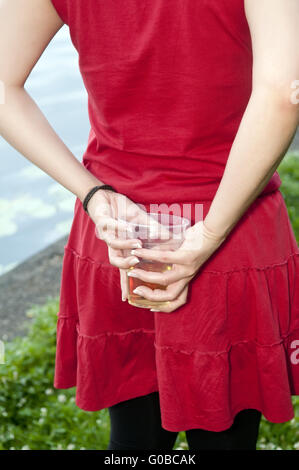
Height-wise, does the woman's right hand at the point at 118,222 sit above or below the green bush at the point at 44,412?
above

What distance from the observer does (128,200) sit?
1453mm

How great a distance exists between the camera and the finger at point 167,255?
135 centimetres

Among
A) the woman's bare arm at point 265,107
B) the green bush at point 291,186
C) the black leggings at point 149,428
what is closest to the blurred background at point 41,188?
the green bush at point 291,186

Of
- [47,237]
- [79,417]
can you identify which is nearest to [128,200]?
[79,417]

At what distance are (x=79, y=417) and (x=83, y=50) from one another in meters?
1.90

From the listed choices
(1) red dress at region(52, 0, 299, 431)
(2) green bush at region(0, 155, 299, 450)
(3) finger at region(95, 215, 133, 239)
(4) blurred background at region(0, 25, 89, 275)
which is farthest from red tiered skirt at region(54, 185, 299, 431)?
(4) blurred background at region(0, 25, 89, 275)

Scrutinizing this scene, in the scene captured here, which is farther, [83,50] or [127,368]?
[127,368]

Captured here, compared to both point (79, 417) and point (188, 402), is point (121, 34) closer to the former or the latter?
point (188, 402)

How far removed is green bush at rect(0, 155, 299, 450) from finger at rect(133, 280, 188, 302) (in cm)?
139

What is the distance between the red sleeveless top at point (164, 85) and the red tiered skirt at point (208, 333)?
13 cm

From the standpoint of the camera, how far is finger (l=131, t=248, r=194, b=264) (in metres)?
1.35

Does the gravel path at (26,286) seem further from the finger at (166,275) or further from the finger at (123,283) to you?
the finger at (166,275)

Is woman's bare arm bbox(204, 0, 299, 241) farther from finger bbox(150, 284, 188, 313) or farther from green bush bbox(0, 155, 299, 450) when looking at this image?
green bush bbox(0, 155, 299, 450)

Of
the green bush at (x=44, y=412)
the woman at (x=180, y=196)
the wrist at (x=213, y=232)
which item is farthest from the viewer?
the green bush at (x=44, y=412)
